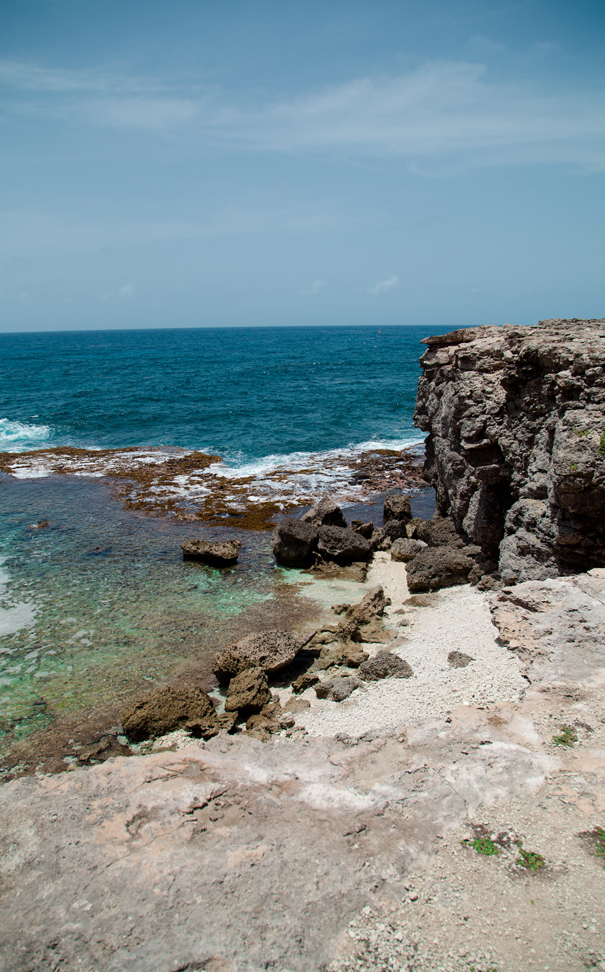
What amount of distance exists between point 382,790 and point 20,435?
35823 mm

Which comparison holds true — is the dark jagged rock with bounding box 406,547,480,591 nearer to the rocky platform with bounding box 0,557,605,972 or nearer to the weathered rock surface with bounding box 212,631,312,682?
the weathered rock surface with bounding box 212,631,312,682

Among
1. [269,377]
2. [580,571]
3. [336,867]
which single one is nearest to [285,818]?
[336,867]

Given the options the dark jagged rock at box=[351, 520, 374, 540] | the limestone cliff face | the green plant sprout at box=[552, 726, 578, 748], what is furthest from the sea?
the green plant sprout at box=[552, 726, 578, 748]

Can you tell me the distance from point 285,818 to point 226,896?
1060 mm

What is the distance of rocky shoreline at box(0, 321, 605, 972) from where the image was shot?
4.98 metres

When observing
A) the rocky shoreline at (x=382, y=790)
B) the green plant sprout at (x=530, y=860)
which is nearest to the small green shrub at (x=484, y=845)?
the rocky shoreline at (x=382, y=790)

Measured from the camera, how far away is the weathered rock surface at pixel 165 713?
28.9ft

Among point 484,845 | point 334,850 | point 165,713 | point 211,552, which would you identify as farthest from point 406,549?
point 334,850

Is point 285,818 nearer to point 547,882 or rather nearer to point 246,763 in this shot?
point 246,763

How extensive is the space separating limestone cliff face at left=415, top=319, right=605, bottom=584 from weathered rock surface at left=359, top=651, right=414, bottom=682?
141 inches

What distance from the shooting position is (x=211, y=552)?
52.4 ft

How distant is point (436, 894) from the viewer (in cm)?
518

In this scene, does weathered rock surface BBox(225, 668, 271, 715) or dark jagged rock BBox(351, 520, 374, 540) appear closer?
weathered rock surface BBox(225, 668, 271, 715)

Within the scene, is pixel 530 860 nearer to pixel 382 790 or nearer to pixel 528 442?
pixel 382 790
